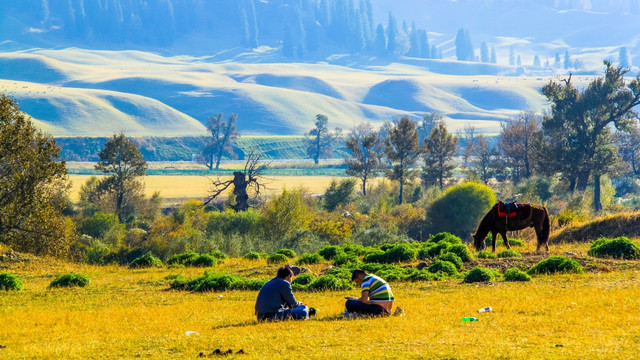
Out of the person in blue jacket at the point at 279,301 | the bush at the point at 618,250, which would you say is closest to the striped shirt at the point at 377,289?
the person in blue jacket at the point at 279,301

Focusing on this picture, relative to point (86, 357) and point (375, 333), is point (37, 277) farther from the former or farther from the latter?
point (375, 333)

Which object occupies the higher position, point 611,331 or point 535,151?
point 535,151

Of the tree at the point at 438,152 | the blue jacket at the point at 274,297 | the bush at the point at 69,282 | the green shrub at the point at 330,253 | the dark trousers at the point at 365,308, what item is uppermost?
the tree at the point at 438,152

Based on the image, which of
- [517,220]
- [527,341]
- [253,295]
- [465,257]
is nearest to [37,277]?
[253,295]

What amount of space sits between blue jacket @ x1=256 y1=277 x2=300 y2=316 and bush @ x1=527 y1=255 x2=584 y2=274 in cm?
1276

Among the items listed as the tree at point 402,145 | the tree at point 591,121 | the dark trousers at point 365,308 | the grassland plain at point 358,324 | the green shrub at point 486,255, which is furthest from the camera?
the tree at point 402,145

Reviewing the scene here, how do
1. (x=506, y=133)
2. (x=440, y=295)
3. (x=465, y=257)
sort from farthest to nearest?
(x=506, y=133) < (x=465, y=257) < (x=440, y=295)

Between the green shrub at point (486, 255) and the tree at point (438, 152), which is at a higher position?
the tree at point (438, 152)

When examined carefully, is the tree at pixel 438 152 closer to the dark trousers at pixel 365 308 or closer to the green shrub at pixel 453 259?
the green shrub at pixel 453 259

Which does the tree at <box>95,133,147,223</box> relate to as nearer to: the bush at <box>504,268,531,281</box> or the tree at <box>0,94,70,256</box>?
the tree at <box>0,94,70,256</box>

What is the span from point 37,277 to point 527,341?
28.4 m

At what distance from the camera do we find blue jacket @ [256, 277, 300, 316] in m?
19.1

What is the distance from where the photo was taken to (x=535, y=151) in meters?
95.9

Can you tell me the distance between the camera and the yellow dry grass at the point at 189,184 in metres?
129
